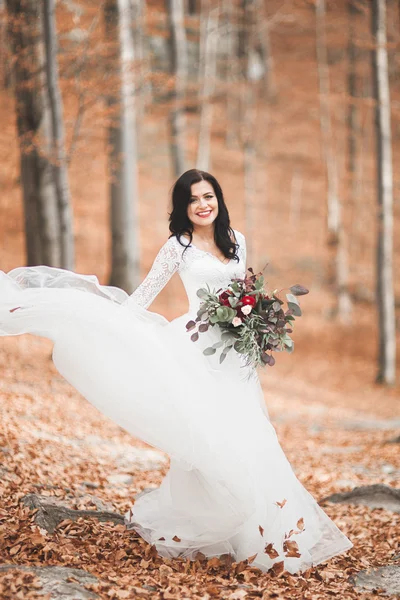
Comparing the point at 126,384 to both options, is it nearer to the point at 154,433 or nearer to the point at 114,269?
the point at 154,433

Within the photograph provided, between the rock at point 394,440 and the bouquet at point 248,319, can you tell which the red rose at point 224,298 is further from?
the rock at point 394,440

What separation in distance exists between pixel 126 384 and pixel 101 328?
42cm

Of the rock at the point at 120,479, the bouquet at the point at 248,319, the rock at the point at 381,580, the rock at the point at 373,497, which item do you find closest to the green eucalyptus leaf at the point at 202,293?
the bouquet at the point at 248,319

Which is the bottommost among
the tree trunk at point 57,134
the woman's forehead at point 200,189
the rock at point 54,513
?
the rock at point 54,513

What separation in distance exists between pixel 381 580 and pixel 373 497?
1.72 meters

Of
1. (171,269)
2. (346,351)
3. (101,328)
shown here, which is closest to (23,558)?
(101,328)

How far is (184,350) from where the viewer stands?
13.1 ft

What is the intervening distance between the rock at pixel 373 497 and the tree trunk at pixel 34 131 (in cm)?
523

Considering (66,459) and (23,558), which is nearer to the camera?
(23,558)

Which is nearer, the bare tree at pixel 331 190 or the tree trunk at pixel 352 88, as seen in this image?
the bare tree at pixel 331 190

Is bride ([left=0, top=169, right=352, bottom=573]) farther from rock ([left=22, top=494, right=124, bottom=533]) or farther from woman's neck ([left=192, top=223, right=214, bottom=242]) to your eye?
rock ([left=22, top=494, right=124, bottom=533])

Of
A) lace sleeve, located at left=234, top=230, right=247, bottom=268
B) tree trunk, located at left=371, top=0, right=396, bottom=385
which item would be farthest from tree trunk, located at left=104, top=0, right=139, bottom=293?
lace sleeve, located at left=234, top=230, right=247, bottom=268

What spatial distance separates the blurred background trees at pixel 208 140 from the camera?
8586 mm

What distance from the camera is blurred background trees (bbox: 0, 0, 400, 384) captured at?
8586 millimetres
